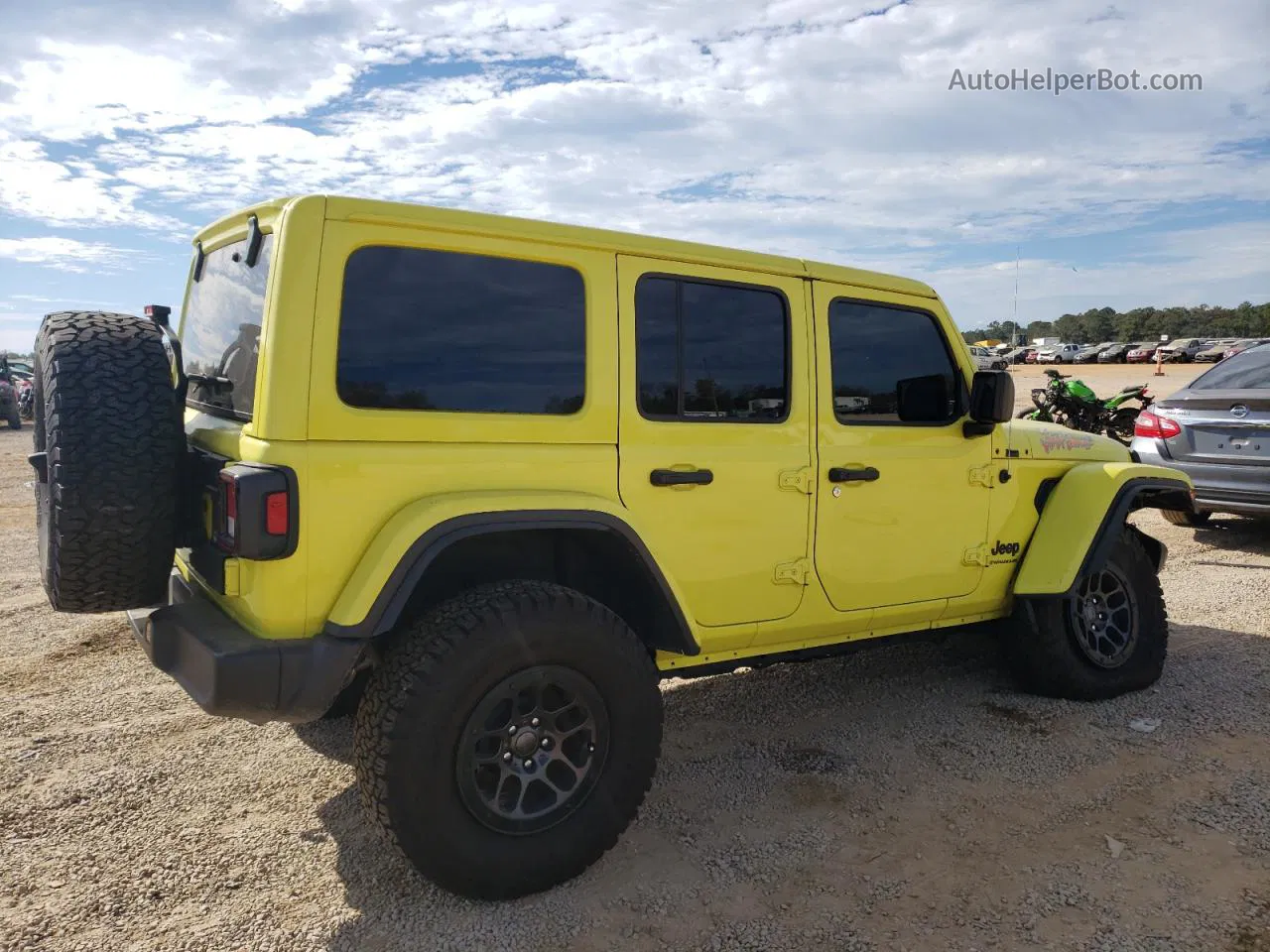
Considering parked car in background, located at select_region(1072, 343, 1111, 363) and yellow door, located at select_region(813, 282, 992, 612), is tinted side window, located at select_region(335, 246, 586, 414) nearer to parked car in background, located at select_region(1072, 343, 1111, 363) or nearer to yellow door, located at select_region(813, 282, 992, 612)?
yellow door, located at select_region(813, 282, 992, 612)

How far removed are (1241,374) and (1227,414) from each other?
66cm

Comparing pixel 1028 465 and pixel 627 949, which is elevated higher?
pixel 1028 465

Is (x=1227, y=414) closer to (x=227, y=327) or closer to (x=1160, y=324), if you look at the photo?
(x=227, y=327)

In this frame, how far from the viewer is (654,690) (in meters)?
3.00

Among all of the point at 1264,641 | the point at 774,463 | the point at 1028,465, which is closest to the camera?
the point at 774,463

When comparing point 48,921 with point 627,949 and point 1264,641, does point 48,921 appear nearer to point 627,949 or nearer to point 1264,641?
point 627,949

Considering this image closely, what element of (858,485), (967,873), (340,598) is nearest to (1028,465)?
(858,485)

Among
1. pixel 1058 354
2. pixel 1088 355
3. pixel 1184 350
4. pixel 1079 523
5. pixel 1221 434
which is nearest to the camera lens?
pixel 1079 523

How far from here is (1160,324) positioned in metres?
82.6

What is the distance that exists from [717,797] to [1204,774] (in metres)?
1.89

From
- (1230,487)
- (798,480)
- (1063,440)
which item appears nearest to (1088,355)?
(1230,487)

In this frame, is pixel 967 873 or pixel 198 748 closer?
pixel 967 873

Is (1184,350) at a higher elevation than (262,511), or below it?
higher

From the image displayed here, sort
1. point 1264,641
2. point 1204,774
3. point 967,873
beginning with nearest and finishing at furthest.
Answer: point 967,873
point 1204,774
point 1264,641
